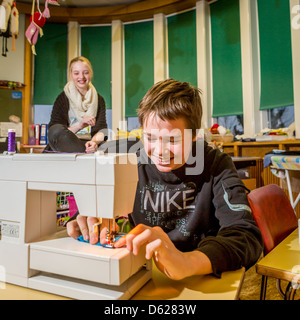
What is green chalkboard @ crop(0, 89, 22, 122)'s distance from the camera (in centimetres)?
398

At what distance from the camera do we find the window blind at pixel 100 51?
4.49 meters

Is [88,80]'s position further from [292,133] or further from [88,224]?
[292,133]

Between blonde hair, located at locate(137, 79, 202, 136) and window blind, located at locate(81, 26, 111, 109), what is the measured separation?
12.5 feet

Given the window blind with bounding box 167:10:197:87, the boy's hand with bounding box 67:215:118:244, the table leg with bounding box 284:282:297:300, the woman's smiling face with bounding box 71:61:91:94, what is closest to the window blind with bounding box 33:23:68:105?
the window blind with bounding box 167:10:197:87

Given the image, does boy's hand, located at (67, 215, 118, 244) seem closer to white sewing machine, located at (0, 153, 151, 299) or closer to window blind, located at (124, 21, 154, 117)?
white sewing machine, located at (0, 153, 151, 299)

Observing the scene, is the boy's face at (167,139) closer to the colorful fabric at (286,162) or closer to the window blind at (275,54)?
the colorful fabric at (286,162)

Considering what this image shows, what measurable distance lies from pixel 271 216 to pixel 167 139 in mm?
602

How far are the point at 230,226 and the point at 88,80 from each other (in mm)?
1876

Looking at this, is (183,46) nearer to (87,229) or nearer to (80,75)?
(80,75)

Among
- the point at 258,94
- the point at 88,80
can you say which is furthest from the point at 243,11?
the point at 88,80

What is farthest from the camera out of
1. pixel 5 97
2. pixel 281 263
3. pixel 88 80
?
pixel 5 97

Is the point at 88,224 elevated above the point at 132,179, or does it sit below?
below

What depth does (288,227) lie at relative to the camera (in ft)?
3.75

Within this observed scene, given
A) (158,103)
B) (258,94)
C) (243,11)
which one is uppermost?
(243,11)
